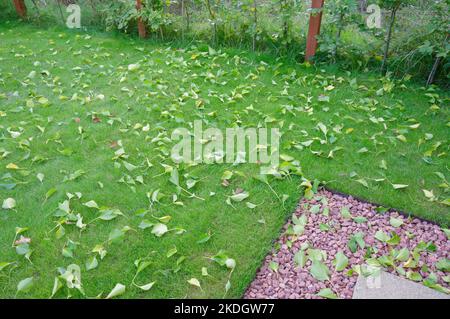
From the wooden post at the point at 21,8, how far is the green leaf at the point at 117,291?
6614mm

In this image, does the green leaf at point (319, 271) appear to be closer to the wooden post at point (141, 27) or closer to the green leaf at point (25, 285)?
the green leaf at point (25, 285)

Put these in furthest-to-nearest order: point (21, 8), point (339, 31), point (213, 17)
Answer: point (21, 8) → point (213, 17) → point (339, 31)

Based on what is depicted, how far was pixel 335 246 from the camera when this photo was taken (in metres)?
2.24

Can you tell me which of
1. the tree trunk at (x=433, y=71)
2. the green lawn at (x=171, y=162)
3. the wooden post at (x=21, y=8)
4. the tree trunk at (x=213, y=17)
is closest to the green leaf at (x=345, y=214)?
the green lawn at (x=171, y=162)

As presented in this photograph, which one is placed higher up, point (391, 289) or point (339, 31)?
point (339, 31)

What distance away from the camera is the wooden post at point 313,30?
428cm

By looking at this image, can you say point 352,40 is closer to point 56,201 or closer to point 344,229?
point 344,229

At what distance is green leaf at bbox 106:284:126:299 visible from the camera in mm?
1978

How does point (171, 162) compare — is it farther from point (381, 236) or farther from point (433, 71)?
point (433, 71)

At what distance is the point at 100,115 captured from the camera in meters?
3.71

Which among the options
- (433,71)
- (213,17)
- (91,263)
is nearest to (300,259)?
(91,263)

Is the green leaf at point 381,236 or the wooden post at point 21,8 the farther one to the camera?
the wooden post at point 21,8

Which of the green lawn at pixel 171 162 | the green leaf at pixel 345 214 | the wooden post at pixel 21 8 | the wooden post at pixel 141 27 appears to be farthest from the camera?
the wooden post at pixel 21 8

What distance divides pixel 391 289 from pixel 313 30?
132 inches
